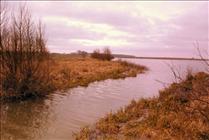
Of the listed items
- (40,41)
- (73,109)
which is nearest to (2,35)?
(40,41)

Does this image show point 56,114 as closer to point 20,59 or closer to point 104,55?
point 20,59

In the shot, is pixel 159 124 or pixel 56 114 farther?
pixel 56 114

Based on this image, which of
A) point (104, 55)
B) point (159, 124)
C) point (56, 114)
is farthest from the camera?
point (104, 55)

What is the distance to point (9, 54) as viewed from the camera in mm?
12367

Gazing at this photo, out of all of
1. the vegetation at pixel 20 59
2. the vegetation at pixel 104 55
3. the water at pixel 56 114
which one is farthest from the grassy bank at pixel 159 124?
the vegetation at pixel 104 55

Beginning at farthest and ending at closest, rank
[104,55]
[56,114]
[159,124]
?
1. [104,55]
2. [56,114]
3. [159,124]

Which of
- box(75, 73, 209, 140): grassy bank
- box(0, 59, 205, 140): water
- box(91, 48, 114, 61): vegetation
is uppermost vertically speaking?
box(91, 48, 114, 61): vegetation

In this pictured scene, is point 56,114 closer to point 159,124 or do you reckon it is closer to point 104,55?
point 159,124

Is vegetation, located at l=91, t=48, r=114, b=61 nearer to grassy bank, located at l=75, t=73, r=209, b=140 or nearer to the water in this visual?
the water

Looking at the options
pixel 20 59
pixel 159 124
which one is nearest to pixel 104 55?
pixel 20 59

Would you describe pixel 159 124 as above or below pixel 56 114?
above

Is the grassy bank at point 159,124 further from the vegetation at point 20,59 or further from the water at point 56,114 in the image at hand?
the vegetation at point 20,59

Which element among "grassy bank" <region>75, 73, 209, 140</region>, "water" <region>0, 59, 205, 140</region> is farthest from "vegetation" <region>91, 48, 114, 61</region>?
"grassy bank" <region>75, 73, 209, 140</region>

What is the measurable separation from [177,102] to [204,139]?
4.36 metres
